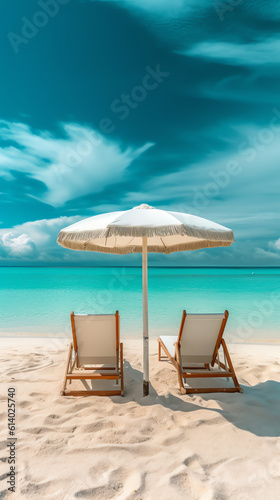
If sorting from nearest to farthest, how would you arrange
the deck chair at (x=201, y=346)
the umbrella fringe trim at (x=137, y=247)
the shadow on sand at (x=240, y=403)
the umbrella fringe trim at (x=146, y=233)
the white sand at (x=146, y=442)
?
the white sand at (x=146, y=442) → the umbrella fringe trim at (x=146, y=233) → the shadow on sand at (x=240, y=403) → the deck chair at (x=201, y=346) → the umbrella fringe trim at (x=137, y=247)

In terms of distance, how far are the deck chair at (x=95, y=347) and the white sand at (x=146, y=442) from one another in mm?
169

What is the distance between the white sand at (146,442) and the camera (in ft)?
6.18

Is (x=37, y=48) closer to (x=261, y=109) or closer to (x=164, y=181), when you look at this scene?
(x=164, y=181)

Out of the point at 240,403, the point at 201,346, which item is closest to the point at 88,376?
the point at 201,346

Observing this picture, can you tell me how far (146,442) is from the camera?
7.85 ft

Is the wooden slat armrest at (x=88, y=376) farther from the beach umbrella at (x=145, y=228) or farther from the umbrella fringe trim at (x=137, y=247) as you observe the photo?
the umbrella fringe trim at (x=137, y=247)

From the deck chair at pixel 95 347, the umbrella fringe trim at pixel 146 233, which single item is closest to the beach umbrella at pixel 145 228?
the umbrella fringe trim at pixel 146 233

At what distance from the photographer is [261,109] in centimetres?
1409

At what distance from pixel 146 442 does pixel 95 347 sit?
1426 millimetres

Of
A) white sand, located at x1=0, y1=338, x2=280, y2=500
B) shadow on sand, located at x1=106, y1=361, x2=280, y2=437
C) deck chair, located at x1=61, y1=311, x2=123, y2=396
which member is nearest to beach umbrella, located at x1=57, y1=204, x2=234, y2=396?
shadow on sand, located at x1=106, y1=361, x2=280, y2=437

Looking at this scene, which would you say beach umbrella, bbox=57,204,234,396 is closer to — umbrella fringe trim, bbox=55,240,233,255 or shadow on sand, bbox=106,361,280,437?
umbrella fringe trim, bbox=55,240,233,255

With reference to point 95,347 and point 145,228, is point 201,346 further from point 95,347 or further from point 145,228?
point 145,228

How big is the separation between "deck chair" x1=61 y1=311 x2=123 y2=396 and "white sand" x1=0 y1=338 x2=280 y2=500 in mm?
169

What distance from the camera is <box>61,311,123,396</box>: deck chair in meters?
3.35
